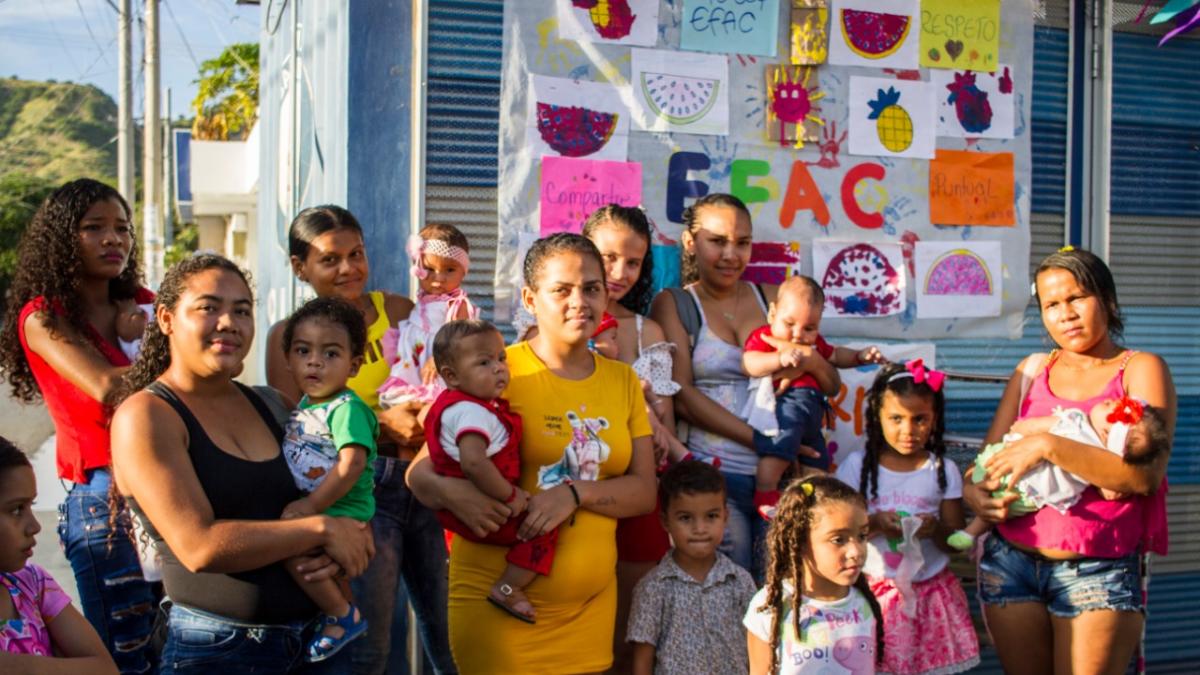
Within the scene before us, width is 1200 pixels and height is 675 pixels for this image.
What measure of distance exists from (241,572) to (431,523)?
3.99ft

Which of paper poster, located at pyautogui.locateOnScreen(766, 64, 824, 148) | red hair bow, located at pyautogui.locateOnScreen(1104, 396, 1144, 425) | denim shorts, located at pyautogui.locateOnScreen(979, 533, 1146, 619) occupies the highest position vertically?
paper poster, located at pyautogui.locateOnScreen(766, 64, 824, 148)

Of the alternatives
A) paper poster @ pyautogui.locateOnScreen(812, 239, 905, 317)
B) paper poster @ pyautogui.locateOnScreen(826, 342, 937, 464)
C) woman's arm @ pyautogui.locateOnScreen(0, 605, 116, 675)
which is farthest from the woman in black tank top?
paper poster @ pyautogui.locateOnScreen(812, 239, 905, 317)

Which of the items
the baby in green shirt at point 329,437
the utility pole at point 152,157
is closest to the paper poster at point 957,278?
the baby in green shirt at point 329,437

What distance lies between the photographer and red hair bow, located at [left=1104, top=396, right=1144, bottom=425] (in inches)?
156

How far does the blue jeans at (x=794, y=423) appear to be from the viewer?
4438 millimetres

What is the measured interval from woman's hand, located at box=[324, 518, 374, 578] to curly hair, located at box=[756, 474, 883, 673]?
1.43 m

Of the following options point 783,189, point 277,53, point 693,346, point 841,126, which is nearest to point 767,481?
point 693,346

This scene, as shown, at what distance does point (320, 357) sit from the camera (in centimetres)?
347

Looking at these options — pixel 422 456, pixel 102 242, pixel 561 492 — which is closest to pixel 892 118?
pixel 561 492

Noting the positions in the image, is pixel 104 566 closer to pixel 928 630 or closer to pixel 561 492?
pixel 561 492

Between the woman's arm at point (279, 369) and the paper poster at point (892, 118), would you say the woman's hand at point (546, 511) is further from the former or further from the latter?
the paper poster at point (892, 118)

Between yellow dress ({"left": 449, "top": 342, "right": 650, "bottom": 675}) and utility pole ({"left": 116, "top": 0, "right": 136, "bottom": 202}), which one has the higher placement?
utility pole ({"left": 116, "top": 0, "right": 136, "bottom": 202})

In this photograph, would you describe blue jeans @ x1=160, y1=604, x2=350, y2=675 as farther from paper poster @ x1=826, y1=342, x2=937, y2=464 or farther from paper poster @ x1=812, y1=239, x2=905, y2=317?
paper poster @ x1=812, y1=239, x2=905, y2=317

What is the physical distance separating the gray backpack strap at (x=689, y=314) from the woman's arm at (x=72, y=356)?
1.99 metres
